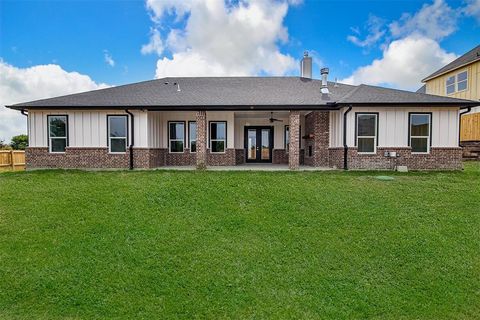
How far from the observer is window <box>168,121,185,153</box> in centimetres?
1494

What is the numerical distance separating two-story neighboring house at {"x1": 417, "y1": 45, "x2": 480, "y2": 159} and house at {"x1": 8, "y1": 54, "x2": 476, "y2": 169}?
21.5ft

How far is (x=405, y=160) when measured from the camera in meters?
12.0

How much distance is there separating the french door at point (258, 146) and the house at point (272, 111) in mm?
2132

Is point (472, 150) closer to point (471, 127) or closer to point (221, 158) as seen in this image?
point (471, 127)

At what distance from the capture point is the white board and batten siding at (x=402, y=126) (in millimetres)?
11859

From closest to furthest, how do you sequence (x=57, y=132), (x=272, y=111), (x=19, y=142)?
1. (x=57, y=132)
2. (x=272, y=111)
3. (x=19, y=142)

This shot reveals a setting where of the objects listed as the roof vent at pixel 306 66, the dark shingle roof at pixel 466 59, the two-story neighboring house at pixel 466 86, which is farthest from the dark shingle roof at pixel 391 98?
the dark shingle roof at pixel 466 59

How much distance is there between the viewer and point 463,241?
19.3ft

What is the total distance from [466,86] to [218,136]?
57.7ft

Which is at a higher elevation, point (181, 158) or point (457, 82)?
point (457, 82)

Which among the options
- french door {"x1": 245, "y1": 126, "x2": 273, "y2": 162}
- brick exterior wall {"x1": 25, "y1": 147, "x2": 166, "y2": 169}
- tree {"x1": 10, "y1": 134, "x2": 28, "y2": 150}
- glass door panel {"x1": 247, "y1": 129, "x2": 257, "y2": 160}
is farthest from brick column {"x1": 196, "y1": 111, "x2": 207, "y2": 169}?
tree {"x1": 10, "y1": 134, "x2": 28, "y2": 150}

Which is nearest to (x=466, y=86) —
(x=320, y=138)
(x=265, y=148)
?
(x=320, y=138)

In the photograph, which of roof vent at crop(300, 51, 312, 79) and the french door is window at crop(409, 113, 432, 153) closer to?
the french door

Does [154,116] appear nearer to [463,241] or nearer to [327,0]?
[327,0]
